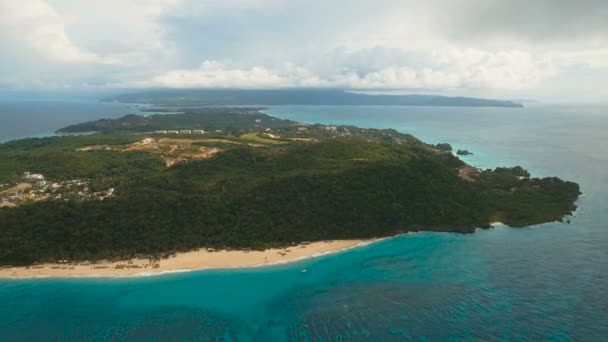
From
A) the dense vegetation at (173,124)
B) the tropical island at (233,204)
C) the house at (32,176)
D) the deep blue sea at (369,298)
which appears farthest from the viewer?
the dense vegetation at (173,124)

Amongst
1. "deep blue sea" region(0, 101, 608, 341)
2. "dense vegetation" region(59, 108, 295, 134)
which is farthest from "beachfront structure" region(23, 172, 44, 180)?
"dense vegetation" region(59, 108, 295, 134)

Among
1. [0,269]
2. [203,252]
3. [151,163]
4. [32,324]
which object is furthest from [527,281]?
[151,163]

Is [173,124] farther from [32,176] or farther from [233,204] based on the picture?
[233,204]

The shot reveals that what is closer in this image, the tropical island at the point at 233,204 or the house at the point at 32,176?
the tropical island at the point at 233,204

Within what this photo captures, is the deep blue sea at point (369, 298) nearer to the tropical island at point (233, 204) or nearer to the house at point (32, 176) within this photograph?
the tropical island at point (233, 204)

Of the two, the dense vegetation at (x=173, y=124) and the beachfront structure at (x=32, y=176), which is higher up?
the dense vegetation at (x=173, y=124)

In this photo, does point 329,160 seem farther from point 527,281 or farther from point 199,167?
point 527,281

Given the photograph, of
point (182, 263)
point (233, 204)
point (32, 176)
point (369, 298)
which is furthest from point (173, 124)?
point (369, 298)

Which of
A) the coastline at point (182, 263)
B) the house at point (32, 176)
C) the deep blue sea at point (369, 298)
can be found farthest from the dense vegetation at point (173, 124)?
the deep blue sea at point (369, 298)
